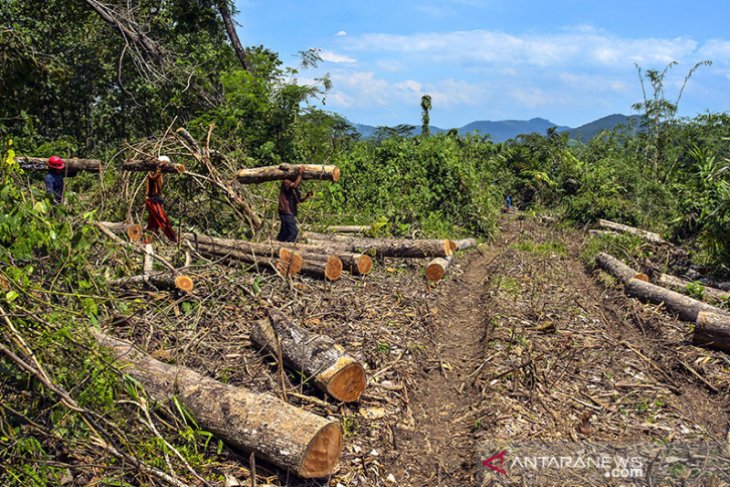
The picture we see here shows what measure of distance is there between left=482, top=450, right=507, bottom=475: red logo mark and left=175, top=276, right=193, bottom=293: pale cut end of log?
4.21 meters

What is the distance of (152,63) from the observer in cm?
1456

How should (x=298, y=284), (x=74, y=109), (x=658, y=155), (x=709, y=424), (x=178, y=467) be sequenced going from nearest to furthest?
(x=178, y=467)
(x=709, y=424)
(x=298, y=284)
(x=74, y=109)
(x=658, y=155)

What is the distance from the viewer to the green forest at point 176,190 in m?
3.72

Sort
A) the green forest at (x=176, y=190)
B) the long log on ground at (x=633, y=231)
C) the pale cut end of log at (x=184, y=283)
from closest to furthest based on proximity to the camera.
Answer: the green forest at (x=176, y=190) < the pale cut end of log at (x=184, y=283) < the long log on ground at (x=633, y=231)

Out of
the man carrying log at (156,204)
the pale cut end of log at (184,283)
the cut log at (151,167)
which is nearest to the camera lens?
the pale cut end of log at (184,283)

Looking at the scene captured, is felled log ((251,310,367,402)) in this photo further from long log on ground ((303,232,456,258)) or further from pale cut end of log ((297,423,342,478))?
long log on ground ((303,232,456,258))

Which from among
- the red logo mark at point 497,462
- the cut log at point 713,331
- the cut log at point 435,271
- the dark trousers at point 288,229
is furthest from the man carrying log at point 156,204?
the cut log at point 713,331

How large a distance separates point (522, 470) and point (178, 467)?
105 inches

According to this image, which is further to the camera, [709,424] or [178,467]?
[709,424]

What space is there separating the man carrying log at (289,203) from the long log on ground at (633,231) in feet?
29.6

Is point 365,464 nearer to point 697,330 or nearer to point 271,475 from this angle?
point 271,475

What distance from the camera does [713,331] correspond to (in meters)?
6.86

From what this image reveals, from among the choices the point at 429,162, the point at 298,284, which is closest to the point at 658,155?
the point at 429,162

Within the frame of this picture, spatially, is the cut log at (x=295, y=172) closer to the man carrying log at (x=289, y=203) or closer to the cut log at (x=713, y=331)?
the man carrying log at (x=289, y=203)
